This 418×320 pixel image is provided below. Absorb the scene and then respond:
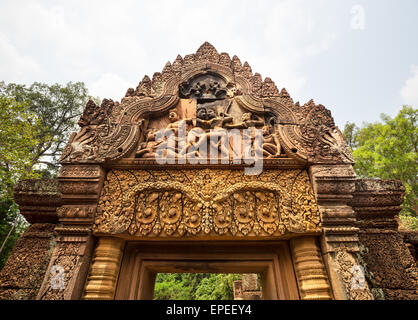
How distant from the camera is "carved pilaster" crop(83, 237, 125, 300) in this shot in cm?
217

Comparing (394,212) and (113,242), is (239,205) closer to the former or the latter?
(113,242)

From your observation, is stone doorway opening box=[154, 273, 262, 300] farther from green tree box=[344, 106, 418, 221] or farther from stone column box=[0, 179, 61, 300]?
green tree box=[344, 106, 418, 221]

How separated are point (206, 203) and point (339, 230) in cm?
144

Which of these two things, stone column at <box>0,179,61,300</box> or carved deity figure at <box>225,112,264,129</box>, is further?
carved deity figure at <box>225,112,264,129</box>

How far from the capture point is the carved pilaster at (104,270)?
2.17m

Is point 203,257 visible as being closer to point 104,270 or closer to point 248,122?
point 104,270

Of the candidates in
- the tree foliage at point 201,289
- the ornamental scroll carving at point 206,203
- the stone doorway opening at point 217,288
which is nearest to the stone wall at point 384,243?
the ornamental scroll carving at point 206,203

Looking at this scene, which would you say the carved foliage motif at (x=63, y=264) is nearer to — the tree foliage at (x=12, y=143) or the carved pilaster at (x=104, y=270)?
the carved pilaster at (x=104, y=270)

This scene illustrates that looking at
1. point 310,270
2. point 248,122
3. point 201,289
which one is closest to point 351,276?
point 310,270

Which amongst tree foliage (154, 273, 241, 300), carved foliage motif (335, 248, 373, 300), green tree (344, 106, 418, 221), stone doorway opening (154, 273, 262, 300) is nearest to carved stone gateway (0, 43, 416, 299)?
carved foliage motif (335, 248, 373, 300)

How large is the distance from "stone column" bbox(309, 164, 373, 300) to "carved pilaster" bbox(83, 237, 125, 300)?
2282 mm

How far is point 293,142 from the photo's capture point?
2674 mm

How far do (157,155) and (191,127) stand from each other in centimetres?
61

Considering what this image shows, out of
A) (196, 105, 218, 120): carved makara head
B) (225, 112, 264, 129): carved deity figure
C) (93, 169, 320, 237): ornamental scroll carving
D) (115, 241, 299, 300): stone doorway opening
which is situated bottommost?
(115, 241, 299, 300): stone doorway opening
